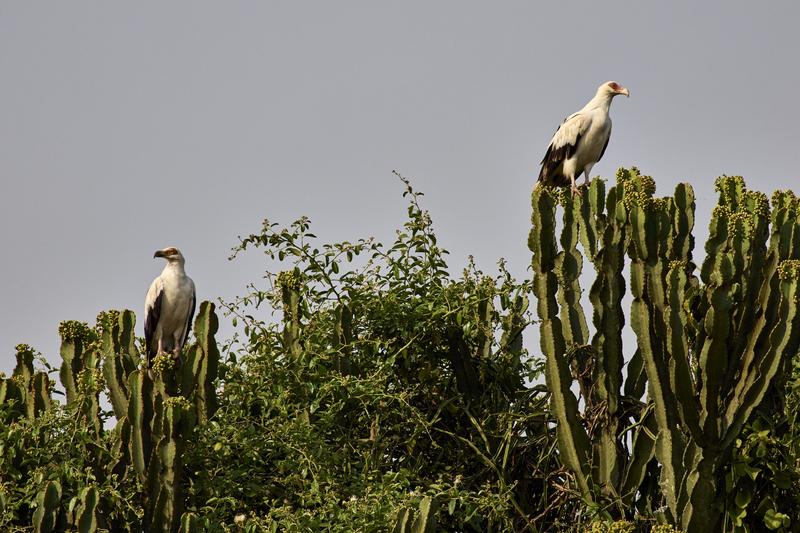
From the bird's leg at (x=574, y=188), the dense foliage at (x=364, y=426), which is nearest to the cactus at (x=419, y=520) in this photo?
the dense foliage at (x=364, y=426)

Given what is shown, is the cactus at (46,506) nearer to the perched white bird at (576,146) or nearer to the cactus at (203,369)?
the cactus at (203,369)

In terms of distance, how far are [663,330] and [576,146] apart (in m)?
3.70

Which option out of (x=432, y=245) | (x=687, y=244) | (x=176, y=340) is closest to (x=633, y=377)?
(x=687, y=244)

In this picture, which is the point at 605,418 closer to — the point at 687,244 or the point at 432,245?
the point at 687,244

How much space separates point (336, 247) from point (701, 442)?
378 centimetres

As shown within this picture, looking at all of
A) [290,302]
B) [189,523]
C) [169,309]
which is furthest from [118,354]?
[169,309]

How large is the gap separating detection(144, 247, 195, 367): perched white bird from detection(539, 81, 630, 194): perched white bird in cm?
332

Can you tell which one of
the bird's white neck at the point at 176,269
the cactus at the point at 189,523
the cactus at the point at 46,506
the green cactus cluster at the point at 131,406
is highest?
the bird's white neck at the point at 176,269

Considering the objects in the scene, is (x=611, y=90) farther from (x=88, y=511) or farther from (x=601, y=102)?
(x=88, y=511)

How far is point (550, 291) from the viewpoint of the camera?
1069 cm

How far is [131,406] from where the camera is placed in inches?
405

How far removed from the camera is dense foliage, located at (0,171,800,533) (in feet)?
33.2

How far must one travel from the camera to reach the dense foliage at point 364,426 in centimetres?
1013

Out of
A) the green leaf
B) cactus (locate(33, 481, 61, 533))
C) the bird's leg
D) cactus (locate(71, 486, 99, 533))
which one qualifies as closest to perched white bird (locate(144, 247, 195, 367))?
cactus (locate(33, 481, 61, 533))
